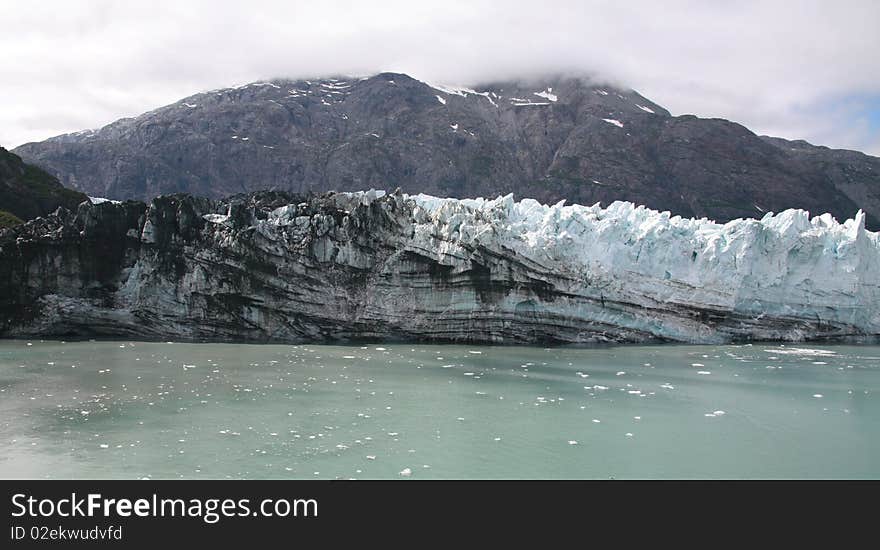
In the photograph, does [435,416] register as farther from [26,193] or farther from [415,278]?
[26,193]

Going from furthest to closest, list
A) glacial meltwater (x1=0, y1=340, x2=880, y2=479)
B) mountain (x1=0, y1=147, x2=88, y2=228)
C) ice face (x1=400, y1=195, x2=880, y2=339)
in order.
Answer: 1. mountain (x1=0, y1=147, x2=88, y2=228)
2. ice face (x1=400, y1=195, x2=880, y2=339)
3. glacial meltwater (x1=0, y1=340, x2=880, y2=479)

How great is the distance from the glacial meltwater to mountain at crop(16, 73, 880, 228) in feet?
185

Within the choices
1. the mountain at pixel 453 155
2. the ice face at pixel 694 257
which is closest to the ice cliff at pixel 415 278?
the ice face at pixel 694 257

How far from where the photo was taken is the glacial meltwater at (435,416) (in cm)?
882

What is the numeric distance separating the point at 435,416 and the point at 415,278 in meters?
11.1

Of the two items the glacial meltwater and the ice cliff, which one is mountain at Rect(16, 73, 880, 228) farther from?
the glacial meltwater

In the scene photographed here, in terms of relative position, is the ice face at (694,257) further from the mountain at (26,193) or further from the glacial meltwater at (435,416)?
the mountain at (26,193)

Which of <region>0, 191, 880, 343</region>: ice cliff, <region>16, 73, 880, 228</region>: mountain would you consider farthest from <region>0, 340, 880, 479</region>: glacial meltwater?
<region>16, 73, 880, 228</region>: mountain

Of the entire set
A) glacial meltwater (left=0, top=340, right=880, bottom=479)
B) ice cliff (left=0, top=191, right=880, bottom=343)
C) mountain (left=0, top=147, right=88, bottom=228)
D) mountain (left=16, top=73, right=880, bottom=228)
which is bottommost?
glacial meltwater (left=0, top=340, right=880, bottom=479)

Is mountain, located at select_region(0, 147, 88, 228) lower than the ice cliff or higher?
higher

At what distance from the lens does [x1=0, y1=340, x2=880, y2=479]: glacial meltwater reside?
28.9ft

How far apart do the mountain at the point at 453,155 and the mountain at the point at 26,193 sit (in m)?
30.8

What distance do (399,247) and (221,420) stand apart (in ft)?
39.7
